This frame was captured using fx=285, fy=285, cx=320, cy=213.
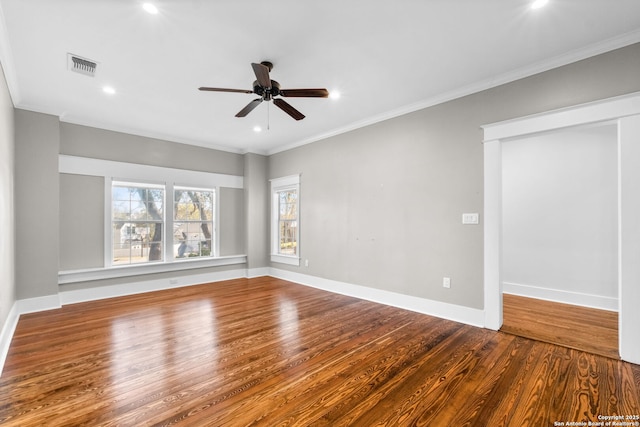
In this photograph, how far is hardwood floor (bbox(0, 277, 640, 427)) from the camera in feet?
5.90

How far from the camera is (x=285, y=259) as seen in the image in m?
6.05

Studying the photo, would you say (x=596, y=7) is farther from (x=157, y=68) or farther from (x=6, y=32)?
(x=6, y=32)

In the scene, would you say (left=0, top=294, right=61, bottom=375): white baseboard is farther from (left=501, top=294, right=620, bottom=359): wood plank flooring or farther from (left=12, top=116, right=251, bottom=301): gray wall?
(left=501, top=294, right=620, bottom=359): wood plank flooring

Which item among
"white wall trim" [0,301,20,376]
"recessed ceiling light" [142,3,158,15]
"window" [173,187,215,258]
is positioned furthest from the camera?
"window" [173,187,215,258]

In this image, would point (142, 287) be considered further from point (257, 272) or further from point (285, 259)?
point (285, 259)

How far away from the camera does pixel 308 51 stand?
8.82ft

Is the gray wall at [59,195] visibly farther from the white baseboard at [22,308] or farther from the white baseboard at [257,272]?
the white baseboard at [257,272]

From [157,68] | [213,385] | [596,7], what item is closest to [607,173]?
[596,7]

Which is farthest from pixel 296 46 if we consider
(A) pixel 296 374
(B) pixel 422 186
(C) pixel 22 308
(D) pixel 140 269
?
(C) pixel 22 308

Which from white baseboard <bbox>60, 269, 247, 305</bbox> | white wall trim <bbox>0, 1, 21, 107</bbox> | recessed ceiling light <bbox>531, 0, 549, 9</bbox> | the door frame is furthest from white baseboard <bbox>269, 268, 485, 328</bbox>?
→ white wall trim <bbox>0, 1, 21, 107</bbox>

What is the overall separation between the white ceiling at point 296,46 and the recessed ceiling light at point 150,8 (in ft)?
0.13

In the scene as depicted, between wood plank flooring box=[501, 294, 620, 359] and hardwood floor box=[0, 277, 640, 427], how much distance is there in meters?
0.19

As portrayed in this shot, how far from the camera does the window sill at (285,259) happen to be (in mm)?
5777

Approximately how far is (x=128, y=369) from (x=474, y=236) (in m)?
3.68
